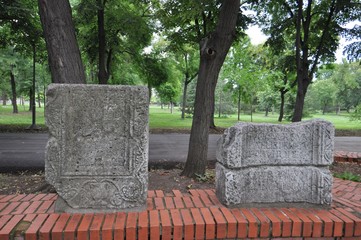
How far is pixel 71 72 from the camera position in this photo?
415 centimetres

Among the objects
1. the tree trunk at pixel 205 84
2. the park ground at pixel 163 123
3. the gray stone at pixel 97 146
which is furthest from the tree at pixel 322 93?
the gray stone at pixel 97 146

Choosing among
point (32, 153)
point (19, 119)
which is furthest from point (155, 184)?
point (19, 119)

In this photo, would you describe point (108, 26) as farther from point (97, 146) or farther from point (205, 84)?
point (97, 146)

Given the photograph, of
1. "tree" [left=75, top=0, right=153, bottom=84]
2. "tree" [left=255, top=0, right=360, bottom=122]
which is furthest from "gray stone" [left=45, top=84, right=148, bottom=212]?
"tree" [left=75, top=0, right=153, bottom=84]

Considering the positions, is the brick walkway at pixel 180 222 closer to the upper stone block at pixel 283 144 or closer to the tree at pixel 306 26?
the upper stone block at pixel 283 144

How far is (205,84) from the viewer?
4.88 meters

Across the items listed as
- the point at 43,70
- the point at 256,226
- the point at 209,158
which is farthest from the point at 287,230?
the point at 43,70

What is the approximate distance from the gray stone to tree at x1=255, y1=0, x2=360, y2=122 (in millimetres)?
7630

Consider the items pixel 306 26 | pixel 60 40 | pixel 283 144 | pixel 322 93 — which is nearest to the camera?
pixel 283 144

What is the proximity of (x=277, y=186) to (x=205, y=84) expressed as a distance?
267 cm

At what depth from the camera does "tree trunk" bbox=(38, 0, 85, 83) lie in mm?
3932

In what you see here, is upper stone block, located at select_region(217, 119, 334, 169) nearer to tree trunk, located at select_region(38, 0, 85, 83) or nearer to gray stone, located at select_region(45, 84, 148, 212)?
gray stone, located at select_region(45, 84, 148, 212)

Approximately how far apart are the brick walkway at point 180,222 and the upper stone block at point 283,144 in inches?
18.8

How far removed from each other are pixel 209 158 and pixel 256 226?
5.63 metres
